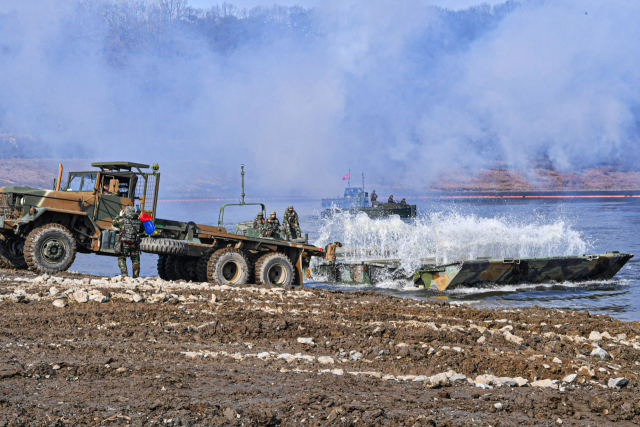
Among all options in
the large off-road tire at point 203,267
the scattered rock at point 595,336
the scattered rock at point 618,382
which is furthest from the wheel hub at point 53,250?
the scattered rock at point 618,382

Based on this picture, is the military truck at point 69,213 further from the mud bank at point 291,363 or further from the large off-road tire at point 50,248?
the mud bank at point 291,363

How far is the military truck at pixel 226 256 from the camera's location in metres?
13.2

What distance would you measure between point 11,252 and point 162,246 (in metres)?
3.74

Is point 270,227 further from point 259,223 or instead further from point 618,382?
point 618,382

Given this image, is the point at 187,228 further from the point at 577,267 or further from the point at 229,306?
the point at 577,267

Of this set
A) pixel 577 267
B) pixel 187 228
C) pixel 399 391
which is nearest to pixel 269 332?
pixel 399 391

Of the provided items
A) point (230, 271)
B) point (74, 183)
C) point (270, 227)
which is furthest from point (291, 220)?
point (74, 183)

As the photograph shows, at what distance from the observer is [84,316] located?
26.6 feet

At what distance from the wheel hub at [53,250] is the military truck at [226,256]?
1.84 m

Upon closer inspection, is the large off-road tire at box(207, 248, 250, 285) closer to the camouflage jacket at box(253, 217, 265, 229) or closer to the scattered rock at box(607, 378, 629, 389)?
the camouflage jacket at box(253, 217, 265, 229)

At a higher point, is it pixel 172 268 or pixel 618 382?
pixel 172 268

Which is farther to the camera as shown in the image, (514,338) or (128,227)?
(128,227)

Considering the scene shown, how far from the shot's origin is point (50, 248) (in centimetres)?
1241

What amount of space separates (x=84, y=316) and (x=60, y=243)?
494cm
